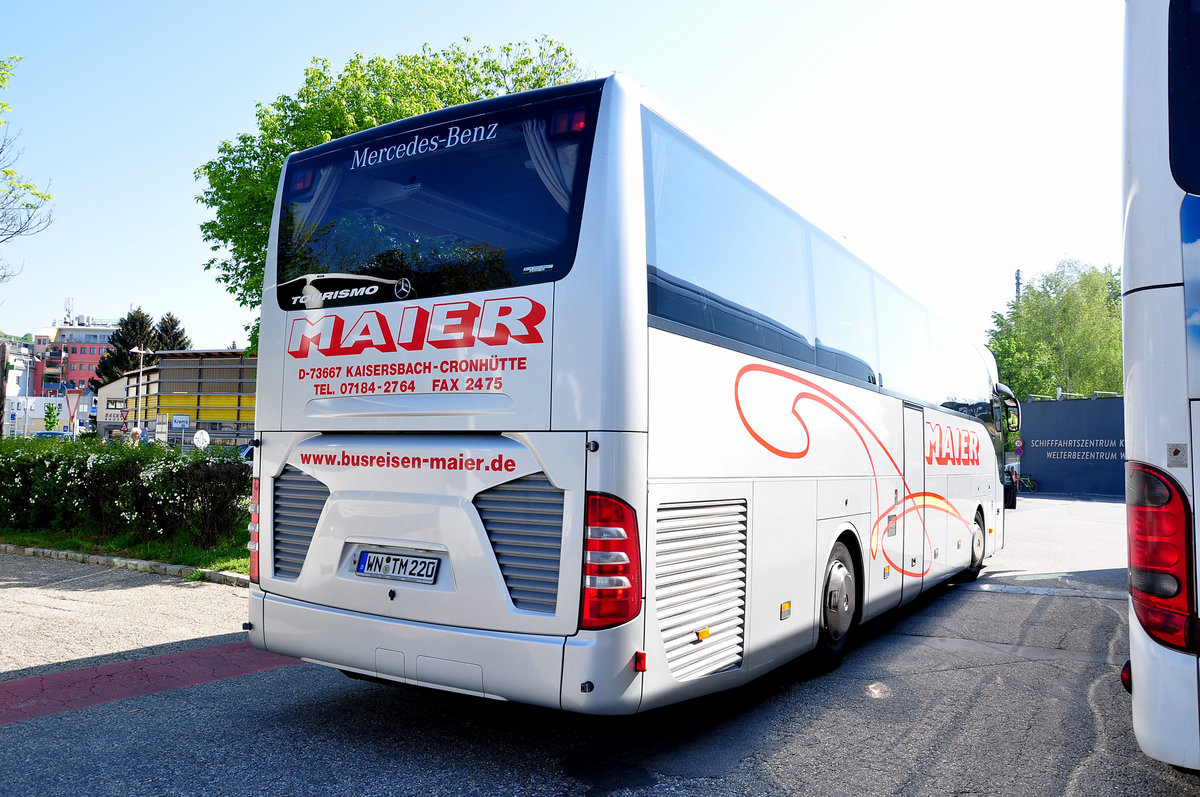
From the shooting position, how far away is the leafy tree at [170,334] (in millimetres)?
100688

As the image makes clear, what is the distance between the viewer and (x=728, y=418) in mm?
4914

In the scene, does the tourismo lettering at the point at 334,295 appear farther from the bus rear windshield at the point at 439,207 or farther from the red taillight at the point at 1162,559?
the red taillight at the point at 1162,559

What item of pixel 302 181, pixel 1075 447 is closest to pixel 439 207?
pixel 302 181

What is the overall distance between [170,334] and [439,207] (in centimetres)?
10898

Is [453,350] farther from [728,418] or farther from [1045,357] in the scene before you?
[1045,357]

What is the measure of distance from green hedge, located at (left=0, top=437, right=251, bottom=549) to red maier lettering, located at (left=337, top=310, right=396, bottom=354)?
743cm

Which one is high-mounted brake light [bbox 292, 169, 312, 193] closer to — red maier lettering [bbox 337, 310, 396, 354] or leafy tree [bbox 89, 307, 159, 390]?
red maier lettering [bbox 337, 310, 396, 354]

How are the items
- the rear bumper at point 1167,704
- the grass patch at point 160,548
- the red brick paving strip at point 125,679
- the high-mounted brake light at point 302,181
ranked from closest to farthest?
1. the rear bumper at point 1167,704
2. the red brick paving strip at point 125,679
3. the high-mounted brake light at point 302,181
4. the grass patch at point 160,548

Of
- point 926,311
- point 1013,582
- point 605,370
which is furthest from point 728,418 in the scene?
point 1013,582

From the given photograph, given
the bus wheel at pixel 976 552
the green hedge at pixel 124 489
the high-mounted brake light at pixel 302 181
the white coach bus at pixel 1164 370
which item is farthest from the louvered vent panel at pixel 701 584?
the green hedge at pixel 124 489

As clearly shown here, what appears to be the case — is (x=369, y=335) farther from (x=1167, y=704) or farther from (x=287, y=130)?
(x=287, y=130)

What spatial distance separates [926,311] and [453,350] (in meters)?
6.63

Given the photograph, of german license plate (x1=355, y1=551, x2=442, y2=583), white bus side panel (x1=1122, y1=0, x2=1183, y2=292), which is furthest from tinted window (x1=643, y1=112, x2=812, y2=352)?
white bus side panel (x1=1122, y1=0, x2=1183, y2=292)

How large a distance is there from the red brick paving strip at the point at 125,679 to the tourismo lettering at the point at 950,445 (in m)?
6.36
